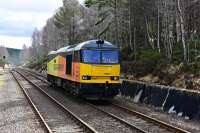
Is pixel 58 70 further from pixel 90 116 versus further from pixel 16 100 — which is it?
pixel 90 116

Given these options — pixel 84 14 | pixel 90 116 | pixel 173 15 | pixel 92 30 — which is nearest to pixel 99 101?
pixel 90 116

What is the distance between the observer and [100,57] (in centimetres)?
2248

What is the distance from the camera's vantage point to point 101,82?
22.0 m

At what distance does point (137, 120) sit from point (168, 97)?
318cm

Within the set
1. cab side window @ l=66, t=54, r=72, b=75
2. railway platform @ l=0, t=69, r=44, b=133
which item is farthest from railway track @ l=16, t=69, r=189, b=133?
cab side window @ l=66, t=54, r=72, b=75

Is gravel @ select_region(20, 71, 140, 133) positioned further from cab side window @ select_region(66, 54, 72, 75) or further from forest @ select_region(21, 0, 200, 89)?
forest @ select_region(21, 0, 200, 89)

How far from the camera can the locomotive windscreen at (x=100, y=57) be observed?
2230cm

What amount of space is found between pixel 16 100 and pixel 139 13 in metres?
23.4

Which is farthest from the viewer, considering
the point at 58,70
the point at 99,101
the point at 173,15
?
the point at 173,15

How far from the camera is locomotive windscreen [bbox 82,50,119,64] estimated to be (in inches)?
878

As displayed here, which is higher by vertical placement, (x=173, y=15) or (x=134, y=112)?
(x=173, y=15)

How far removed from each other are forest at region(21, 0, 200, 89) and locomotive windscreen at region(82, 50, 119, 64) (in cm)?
388

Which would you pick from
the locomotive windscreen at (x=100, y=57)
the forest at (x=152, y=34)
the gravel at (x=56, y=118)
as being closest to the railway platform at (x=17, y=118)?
the gravel at (x=56, y=118)

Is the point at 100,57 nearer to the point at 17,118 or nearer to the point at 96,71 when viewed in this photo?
the point at 96,71
